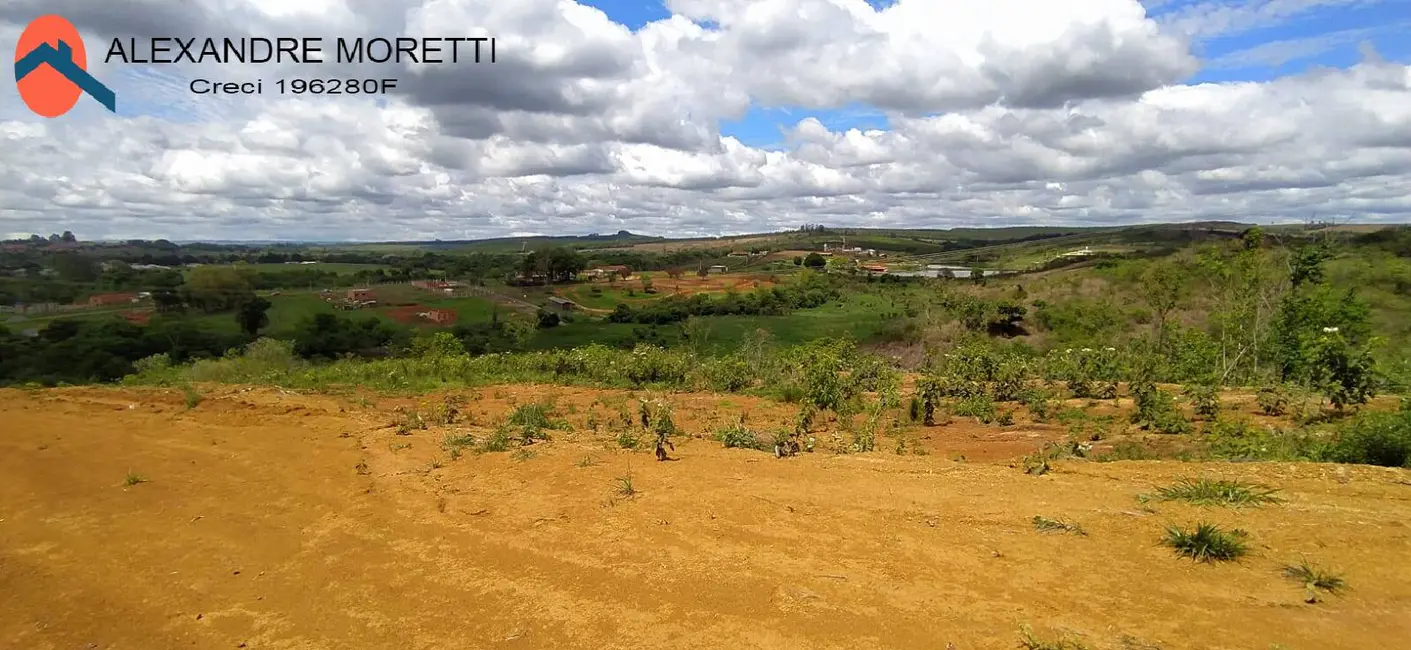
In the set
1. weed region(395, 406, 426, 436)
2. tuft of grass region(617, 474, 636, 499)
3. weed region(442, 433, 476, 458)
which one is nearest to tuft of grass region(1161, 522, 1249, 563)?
tuft of grass region(617, 474, 636, 499)

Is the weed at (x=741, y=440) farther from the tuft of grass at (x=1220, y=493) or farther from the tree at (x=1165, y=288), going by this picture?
the tree at (x=1165, y=288)

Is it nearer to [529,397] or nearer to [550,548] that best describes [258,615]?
[550,548]

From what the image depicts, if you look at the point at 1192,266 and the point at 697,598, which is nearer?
the point at 697,598

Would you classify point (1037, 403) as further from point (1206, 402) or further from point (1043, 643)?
point (1043, 643)

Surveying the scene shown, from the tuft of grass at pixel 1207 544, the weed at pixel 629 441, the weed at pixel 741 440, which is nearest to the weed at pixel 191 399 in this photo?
the weed at pixel 629 441

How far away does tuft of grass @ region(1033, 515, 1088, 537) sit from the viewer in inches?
221

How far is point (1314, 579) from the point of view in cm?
454

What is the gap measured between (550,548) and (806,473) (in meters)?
2.99

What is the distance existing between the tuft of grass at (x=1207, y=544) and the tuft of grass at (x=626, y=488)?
4492 mm

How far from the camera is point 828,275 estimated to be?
262ft

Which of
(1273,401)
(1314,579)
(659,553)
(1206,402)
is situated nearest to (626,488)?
(659,553)

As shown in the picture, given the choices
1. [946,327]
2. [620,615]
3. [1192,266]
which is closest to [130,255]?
[946,327]

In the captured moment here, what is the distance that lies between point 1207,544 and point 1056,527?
100cm

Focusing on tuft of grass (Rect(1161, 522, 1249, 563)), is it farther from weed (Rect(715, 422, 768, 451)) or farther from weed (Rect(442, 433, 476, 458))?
weed (Rect(442, 433, 476, 458))
